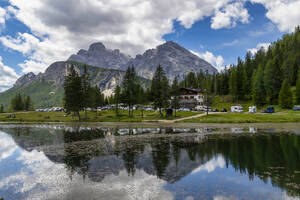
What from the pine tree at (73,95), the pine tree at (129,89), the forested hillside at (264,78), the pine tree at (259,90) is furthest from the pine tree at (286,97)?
the pine tree at (73,95)

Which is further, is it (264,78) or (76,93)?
(264,78)

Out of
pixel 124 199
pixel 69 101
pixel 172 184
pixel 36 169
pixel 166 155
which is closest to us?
pixel 124 199

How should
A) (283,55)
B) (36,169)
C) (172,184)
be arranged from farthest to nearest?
(283,55) < (36,169) < (172,184)

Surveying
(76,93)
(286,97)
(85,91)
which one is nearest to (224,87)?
(286,97)

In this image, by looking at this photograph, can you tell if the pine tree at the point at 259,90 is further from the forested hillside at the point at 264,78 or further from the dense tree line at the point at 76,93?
the dense tree line at the point at 76,93

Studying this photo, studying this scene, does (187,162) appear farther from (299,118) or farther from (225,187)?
(299,118)

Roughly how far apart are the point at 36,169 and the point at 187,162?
15.0 m

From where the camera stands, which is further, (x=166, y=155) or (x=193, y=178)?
(x=166, y=155)

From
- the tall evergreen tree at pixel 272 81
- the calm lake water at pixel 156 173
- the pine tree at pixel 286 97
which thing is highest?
the tall evergreen tree at pixel 272 81

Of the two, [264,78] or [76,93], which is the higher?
[264,78]

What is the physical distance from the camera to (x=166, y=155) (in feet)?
77.6

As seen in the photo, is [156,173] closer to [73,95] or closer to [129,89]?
[129,89]

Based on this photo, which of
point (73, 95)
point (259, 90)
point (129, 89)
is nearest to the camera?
point (73, 95)

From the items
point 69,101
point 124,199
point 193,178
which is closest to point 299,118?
point 193,178
